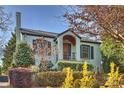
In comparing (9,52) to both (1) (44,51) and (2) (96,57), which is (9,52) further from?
(2) (96,57)

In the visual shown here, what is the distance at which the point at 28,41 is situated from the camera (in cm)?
605

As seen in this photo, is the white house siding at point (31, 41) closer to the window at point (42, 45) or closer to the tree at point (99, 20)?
the window at point (42, 45)

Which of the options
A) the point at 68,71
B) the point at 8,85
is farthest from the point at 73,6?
the point at 8,85

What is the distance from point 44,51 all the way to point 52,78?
399 mm

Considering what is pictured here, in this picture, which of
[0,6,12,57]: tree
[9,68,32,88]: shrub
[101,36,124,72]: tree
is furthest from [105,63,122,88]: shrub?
[0,6,12,57]: tree

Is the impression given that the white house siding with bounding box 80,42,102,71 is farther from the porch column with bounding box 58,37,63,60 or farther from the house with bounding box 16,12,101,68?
the porch column with bounding box 58,37,63,60

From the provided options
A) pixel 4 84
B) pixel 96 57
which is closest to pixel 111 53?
pixel 96 57

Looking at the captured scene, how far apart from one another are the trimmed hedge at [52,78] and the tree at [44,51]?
9cm

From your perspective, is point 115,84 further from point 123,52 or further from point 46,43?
point 46,43

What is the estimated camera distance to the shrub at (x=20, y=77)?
6.03 m

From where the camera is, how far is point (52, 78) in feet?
19.9

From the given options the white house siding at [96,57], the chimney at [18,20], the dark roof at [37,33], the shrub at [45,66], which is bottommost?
the shrub at [45,66]

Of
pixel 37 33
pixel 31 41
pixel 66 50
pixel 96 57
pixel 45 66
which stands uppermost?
pixel 37 33

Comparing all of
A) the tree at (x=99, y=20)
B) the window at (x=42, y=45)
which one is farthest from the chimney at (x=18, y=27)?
the tree at (x=99, y=20)
